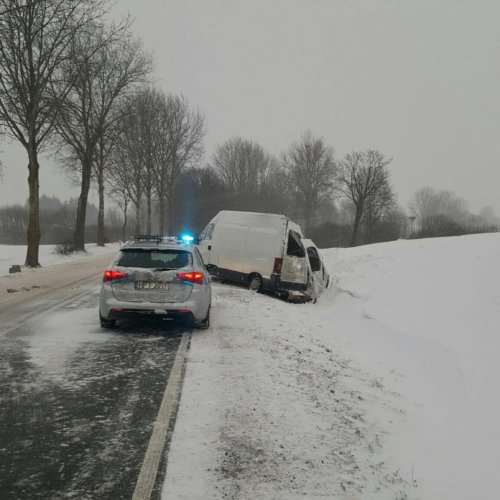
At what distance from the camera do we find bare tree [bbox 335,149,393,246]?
149 feet

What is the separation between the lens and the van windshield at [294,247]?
14.1 meters

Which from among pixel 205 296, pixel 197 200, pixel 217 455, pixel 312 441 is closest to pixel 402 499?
pixel 312 441

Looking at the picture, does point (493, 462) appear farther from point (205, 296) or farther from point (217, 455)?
point (205, 296)

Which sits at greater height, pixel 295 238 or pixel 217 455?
pixel 295 238

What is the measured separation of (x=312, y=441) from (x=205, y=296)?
4407mm

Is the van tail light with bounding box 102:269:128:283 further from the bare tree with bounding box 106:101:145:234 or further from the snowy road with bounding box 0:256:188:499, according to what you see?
the bare tree with bounding box 106:101:145:234

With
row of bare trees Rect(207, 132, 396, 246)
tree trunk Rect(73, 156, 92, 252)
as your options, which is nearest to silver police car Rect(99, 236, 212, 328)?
tree trunk Rect(73, 156, 92, 252)

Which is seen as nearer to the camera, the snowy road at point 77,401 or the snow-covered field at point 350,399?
the snowy road at point 77,401

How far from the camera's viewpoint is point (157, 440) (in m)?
4.02

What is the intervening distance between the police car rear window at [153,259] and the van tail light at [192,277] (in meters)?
0.18

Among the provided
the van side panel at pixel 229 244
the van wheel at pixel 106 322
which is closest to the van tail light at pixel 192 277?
the van wheel at pixel 106 322

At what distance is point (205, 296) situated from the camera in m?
8.31

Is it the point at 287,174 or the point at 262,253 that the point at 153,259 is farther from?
the point at 287,174

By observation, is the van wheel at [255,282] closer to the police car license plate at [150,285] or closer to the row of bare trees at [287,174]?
the police car license plate at [150,285]
